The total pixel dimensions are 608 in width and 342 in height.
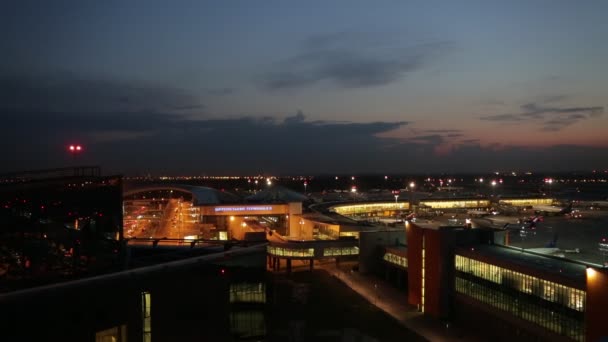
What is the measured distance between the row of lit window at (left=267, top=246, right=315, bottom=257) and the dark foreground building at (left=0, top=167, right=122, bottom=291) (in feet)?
80.8

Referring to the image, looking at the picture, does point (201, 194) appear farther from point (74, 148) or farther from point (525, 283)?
point (74, 148)

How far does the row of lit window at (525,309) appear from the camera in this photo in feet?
58.1

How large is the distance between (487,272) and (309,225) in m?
29.2

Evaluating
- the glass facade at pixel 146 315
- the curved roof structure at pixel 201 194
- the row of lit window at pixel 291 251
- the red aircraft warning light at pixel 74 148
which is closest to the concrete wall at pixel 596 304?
the glass facade at pixel 146 315

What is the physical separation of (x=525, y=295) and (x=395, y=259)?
44.0 feet

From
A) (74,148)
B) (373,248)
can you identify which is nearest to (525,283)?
(373,248)

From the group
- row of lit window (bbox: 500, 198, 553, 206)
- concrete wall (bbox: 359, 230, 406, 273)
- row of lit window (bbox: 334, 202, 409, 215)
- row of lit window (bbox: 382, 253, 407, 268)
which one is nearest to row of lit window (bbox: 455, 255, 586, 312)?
row of lit window (bbox: 382, 253, 407, 268)

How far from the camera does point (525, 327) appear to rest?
65.3ft

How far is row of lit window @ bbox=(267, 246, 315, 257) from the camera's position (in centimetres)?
3722

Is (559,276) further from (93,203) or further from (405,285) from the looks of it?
(93,203)

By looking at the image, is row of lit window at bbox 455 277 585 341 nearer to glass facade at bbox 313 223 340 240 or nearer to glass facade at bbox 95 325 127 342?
glass facade at bbox 95 325 127 342

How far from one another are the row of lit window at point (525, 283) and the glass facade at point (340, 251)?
1481 centimetres

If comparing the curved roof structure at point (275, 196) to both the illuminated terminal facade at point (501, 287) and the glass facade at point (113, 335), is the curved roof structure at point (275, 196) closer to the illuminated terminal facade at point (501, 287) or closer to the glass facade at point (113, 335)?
the illuminated terminal facade at point (501, 287)

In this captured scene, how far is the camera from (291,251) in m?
37.2
